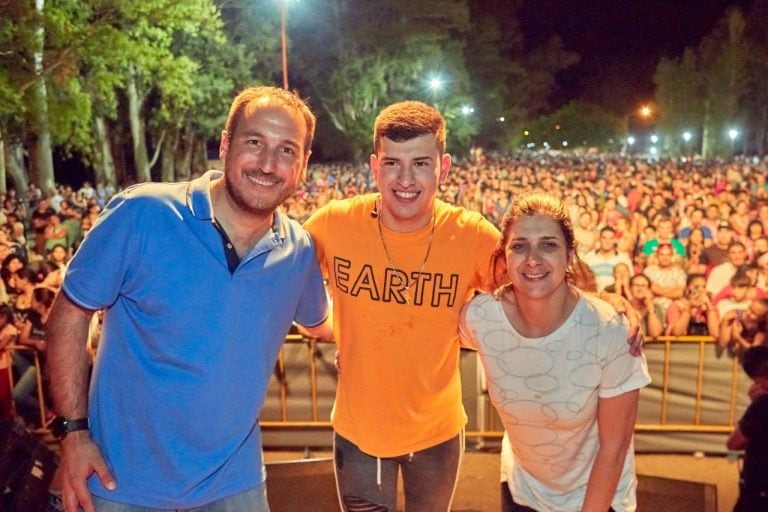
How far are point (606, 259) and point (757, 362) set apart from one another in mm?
4549

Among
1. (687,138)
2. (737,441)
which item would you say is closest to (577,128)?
(687,138)

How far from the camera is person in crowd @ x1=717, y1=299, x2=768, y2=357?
588cm

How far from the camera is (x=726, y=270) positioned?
7816 millimetres

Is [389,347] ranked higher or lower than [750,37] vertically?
lower

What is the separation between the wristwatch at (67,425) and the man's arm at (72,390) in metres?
0.01

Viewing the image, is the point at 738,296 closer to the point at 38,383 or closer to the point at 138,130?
the point at 38,383

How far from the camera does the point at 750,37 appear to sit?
229 ft

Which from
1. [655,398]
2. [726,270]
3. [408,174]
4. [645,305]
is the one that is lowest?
[655,398]

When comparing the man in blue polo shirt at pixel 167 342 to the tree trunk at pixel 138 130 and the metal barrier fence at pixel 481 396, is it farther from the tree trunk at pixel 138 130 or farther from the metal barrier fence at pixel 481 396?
the tree trunk at pixel 138 130

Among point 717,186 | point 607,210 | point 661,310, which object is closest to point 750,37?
point 717,186

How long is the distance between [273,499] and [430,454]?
2040mm

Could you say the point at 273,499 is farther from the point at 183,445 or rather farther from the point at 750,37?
the point at 750,37

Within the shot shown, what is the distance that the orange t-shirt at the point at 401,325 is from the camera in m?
3.00

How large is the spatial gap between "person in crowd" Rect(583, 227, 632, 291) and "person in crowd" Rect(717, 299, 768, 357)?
1842 millimetres
